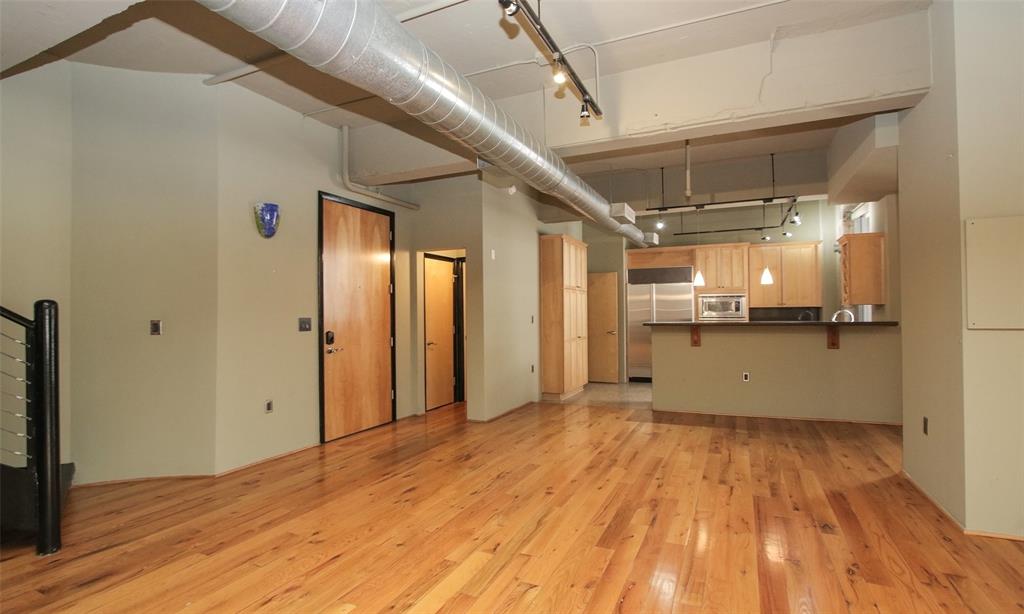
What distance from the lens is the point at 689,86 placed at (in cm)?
376

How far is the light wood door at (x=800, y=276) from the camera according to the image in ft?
29.6

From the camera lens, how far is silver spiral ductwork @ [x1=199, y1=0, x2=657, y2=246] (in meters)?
1.91

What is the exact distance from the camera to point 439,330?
685cm

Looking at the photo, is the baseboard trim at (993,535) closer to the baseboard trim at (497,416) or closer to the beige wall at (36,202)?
the baseboard trim at (497,416)

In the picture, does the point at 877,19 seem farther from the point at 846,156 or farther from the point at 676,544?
the point at 676,544

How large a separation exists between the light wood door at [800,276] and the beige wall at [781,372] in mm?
3826

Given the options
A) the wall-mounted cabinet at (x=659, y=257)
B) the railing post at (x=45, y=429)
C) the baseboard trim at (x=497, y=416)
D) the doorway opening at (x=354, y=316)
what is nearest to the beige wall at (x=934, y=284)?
the baseboard trim at (x=497, y=416)

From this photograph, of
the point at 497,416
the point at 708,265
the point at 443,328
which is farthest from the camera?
the point at 708,265

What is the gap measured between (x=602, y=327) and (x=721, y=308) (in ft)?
7.85

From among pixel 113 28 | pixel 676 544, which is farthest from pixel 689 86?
pixel 113 28

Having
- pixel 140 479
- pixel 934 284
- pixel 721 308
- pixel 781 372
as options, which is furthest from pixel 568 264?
pixel 140 479

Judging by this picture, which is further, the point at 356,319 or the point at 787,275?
the point at 787,275

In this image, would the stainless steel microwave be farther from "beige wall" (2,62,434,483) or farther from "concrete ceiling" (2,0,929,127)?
"beige wall" (2,62,434,483)

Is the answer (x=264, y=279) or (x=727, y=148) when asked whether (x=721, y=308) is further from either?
(x=264, y=279)
